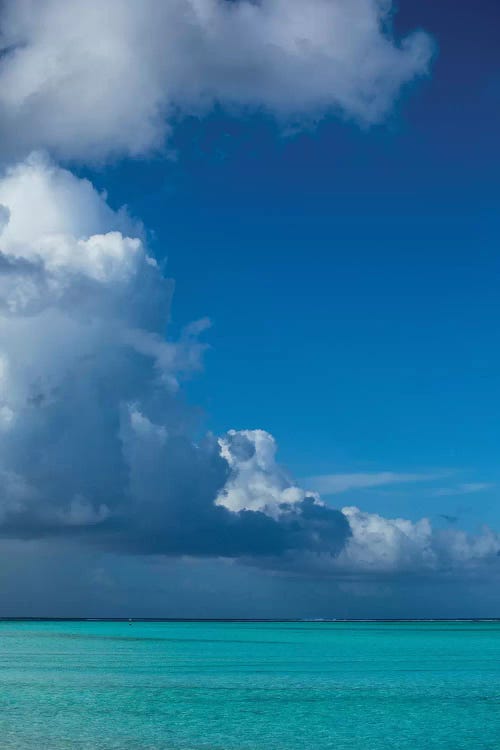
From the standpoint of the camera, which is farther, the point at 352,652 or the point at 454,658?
the point at 352,652

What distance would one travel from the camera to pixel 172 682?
53.6 m

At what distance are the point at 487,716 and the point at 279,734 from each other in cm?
1172

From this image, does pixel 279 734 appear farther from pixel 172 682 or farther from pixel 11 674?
pixel 11 674

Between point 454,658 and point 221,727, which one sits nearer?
point 221,727

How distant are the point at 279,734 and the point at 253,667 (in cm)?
3311

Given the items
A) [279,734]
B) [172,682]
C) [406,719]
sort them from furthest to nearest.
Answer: [172,682], [406,719], [279,734]

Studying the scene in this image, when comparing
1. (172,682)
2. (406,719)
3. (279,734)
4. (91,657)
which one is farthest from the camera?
(91,657)

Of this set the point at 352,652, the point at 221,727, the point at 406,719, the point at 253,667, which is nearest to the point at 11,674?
the point at 253,667

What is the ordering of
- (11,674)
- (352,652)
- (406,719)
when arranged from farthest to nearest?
(352,652) → (11,674) → (406,719)

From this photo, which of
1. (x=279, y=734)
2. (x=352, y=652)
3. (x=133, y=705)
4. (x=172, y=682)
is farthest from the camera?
(x=352, y=652)

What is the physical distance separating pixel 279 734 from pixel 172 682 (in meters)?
20.7

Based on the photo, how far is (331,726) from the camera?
1441 inches

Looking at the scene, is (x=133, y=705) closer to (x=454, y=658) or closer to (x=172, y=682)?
(x=172, y=682)

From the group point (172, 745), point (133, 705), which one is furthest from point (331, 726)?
point (133, 705)
